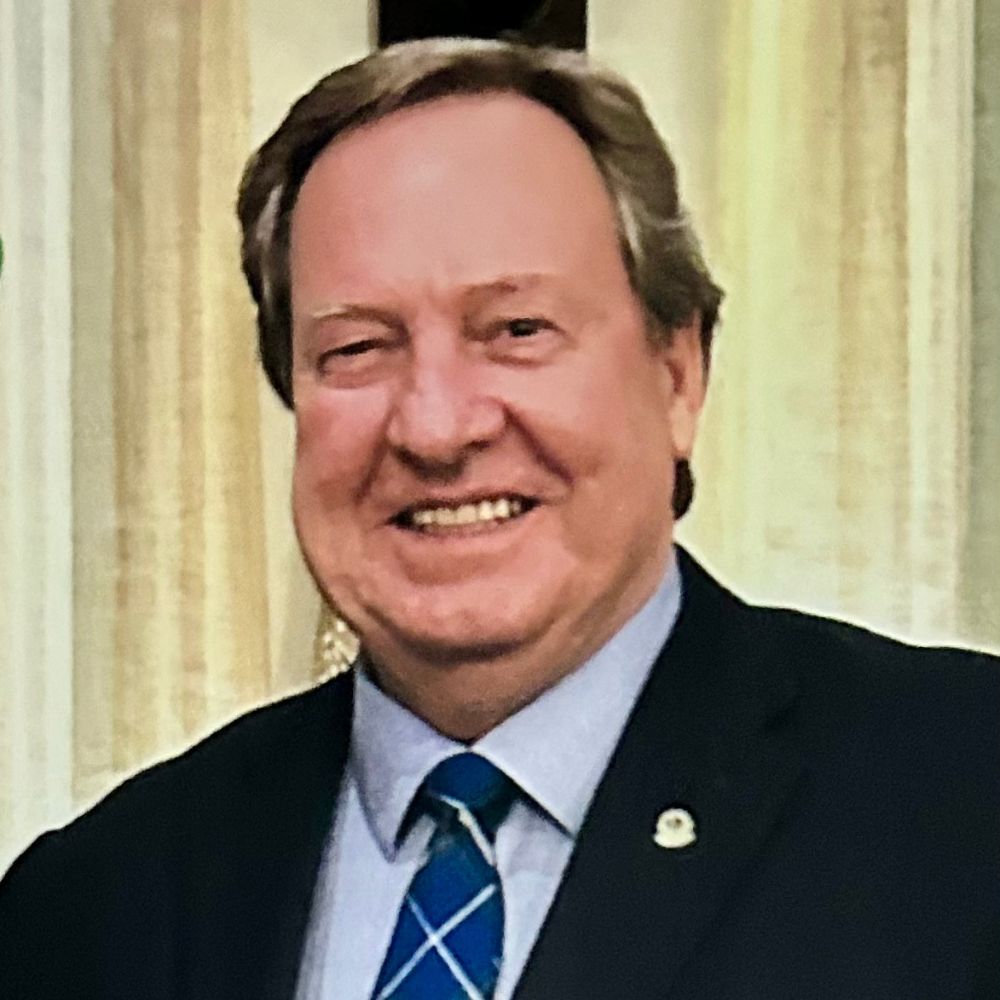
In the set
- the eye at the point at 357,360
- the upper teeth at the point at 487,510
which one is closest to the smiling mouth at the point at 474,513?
the upper teeth at the point at 487,510

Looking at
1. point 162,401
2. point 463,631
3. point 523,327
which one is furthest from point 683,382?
point 162,401

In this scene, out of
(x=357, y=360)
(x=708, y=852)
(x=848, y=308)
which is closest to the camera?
(x=708, y=852)

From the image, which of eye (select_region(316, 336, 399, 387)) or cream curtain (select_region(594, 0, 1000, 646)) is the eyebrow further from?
cream curtain (select_region(594, 0, 1000, 646))

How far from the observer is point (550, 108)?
1233mm

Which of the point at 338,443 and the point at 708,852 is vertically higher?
the point at 338,443

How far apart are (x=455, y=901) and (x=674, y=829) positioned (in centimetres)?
16

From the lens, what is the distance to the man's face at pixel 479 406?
3.88 ft

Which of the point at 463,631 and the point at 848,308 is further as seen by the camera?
the point at 848,308

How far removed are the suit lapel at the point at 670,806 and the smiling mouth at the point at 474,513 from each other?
0.50 feet

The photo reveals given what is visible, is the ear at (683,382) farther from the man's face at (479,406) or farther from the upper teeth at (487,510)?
the upper teeth at (487,510)

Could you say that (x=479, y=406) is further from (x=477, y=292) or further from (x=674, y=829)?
(x=674, y=829)

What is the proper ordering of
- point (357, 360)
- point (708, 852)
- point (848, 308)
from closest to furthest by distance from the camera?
point (708, 852) < point (357, 360) < point (848, 308)

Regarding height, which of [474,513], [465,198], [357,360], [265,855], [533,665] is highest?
[465,198]

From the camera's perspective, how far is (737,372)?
56.9 inches
